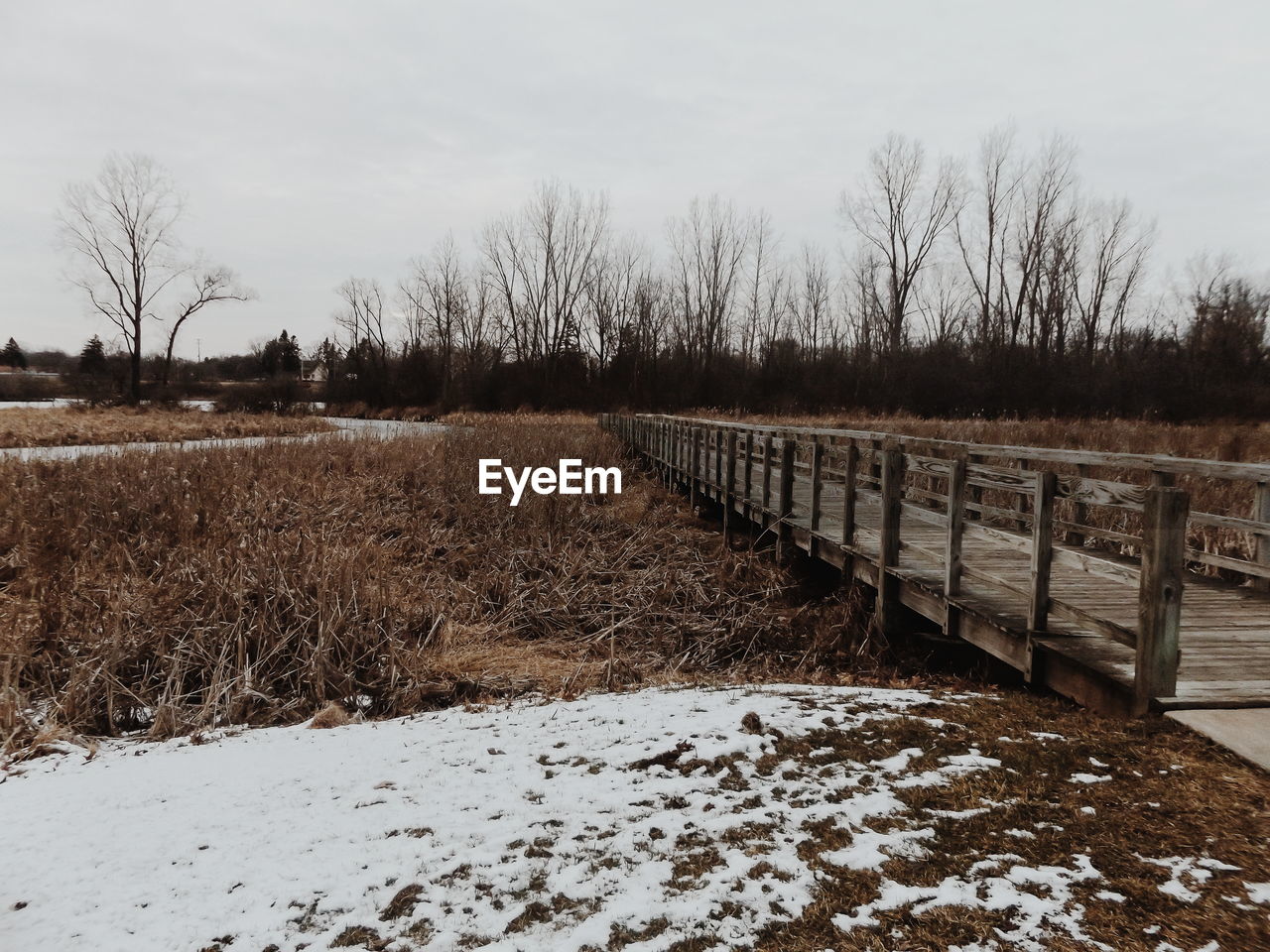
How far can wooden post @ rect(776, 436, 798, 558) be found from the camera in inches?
340

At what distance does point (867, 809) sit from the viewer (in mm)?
2918

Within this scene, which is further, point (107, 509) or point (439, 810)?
point (107, 509)

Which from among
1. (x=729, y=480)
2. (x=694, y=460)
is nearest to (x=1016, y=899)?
(x=729, y=480)

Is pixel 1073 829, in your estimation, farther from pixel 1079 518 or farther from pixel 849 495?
pixel 1079 518

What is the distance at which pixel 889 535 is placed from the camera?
241 inches

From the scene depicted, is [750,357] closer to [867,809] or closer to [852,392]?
[852,392]

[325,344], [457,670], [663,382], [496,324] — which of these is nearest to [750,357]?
[663,382]

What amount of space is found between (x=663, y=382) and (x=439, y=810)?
39.1m

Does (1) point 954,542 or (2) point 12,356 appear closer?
(1) point 954,542

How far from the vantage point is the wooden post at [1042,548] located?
4.17m

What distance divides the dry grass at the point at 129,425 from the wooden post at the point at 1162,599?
81.6 ft

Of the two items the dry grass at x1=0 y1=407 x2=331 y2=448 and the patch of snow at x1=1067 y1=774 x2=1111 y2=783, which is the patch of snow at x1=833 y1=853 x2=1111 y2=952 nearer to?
Result: the patch of snow at x1=1067 y1=774 x2=1111 y2=783
